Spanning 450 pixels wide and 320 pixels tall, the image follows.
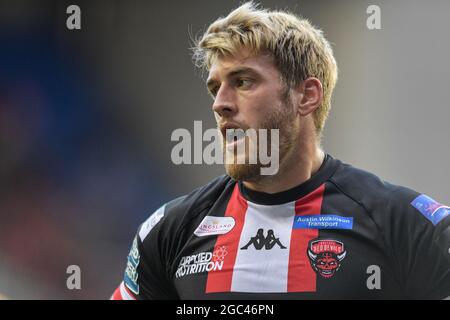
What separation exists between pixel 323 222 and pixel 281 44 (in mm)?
617

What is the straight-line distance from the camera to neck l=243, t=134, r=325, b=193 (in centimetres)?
179

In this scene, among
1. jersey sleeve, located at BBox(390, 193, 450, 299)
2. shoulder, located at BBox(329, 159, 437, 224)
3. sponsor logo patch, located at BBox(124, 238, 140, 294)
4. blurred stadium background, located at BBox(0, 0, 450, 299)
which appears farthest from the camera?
blurred stadium background, located at BBox(0, 0, 450, 299)

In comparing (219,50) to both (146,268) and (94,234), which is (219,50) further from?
(94,234)

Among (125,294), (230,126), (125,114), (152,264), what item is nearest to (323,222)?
(230,126)

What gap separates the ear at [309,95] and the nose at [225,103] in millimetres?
259

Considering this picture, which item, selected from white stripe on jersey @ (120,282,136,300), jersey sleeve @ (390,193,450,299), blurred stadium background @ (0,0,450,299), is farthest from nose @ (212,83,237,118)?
blurred stadium background @ (0,0,450,299)

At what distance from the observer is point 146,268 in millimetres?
1825

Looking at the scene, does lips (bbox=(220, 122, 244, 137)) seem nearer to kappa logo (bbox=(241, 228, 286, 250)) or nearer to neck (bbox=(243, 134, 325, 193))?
neck (bbox=(243, 134, 325, 193))

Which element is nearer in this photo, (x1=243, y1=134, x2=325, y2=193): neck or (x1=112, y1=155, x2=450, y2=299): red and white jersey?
(x1=112, y1=155, x2=450, y2=299): red and white jersey

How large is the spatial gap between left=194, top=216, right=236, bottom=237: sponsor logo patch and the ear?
456mm

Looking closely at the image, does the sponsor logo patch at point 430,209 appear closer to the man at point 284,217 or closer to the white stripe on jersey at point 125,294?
the man at point 284,217

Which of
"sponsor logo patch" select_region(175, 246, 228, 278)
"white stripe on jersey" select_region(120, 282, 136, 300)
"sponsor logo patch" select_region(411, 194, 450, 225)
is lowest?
"white stripe on jersey" select_region(120, 282, 136, 300)

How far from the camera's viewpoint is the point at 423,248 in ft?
5.04

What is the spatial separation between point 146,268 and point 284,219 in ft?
1.63
